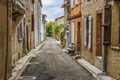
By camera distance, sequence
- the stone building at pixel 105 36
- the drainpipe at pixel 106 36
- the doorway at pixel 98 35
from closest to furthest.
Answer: the stone building at pixel 105 36
the drainpipe at pixel 106 36
the doorway at pixel 98 35

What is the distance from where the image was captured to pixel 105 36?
49.1 ft

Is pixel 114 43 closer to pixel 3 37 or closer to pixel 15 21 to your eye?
pixel 3 37

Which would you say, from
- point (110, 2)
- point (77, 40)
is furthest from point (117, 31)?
point (77, 40)

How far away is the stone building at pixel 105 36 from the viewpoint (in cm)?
1373

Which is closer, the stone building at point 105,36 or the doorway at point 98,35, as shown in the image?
the stone building at point 105,36

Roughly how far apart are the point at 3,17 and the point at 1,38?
926 mm

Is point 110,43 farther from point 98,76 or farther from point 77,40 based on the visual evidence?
point 77,40

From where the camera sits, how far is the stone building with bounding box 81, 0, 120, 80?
13.7m

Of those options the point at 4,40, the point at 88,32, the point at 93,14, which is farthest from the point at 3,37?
the point at 88,32

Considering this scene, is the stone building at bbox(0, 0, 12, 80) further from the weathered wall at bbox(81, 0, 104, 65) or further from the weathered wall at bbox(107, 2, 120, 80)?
the weathered wall at bbox(81, 0, 104, 65)

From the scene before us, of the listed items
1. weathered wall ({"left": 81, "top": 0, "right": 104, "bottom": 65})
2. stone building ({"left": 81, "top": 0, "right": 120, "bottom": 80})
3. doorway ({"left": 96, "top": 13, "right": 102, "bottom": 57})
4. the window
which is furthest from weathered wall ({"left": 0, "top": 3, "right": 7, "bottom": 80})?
the window

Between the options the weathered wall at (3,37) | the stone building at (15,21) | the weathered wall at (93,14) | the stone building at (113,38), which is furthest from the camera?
the weathered wall at (93,14)

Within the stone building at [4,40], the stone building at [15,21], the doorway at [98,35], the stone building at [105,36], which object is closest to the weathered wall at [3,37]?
the stone building at [4,40]

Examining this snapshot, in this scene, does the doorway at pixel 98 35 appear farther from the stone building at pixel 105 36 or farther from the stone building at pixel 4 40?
the stone building at pixel 4 40
